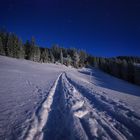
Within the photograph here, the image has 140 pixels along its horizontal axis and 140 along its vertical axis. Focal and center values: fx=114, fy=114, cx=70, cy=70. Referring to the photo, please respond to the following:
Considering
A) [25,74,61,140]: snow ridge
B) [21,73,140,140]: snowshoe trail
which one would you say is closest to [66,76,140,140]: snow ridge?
[21,73,140,140]: snowshoe trail

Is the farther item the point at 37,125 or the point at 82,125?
the point at 82,125

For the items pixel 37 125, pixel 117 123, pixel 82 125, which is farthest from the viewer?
pixel 117 123

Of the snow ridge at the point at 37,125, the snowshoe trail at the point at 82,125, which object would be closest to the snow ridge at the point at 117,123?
the snowshoe trail at the point at 82,125

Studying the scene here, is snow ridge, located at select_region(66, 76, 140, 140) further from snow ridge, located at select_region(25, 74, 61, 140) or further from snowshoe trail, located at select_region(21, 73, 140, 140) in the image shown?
snow ridge, located at select_region(25, 74, 61, 140)

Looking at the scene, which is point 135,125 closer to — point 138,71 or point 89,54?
point 138,71

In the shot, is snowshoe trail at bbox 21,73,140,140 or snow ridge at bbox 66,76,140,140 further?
snow ridge at bbox 66,76,140,140

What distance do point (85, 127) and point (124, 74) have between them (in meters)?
64.2

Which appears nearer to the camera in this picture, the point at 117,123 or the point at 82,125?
the point at 82,125

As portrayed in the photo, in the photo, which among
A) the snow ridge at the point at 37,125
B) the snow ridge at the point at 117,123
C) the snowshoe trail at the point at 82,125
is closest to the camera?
the snow ridge at the point at 37,125

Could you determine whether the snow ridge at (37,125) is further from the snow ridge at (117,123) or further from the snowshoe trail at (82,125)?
the snow ridge at (117,123)

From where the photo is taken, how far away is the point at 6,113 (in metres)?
5.41

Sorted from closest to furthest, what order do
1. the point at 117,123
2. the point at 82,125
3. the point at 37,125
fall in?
the point at 37,125
the point at 82,125
the point at 117,123

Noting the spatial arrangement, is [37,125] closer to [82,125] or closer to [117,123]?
[82,125]

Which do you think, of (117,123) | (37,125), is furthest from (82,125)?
(37,125)
